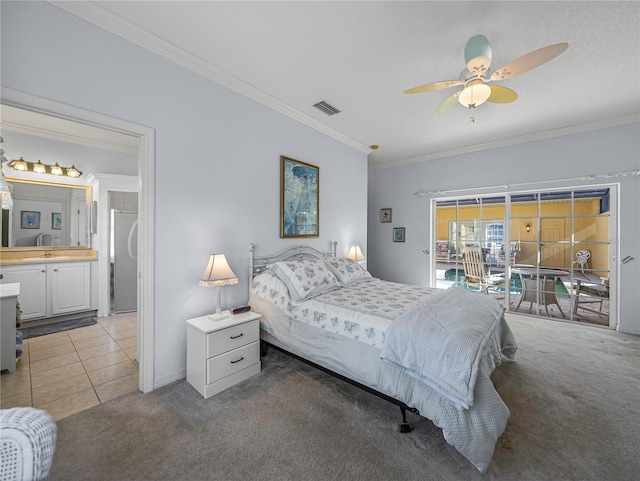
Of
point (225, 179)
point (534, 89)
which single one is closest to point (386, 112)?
point (534, 89)

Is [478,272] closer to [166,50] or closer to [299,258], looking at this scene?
[299,258]

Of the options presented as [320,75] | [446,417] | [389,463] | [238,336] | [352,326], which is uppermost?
[320,75]

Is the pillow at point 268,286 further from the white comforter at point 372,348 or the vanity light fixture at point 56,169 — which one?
the vanity light fixture at point 56,169

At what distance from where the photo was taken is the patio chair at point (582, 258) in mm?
3973

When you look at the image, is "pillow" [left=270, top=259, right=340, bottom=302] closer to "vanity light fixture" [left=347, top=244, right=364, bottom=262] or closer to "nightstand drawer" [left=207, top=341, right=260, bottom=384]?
"nightstand drawer" [left=207, top=341, right=260, bottom=384]

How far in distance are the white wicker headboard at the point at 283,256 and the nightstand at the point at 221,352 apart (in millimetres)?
684

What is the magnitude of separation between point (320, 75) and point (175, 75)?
1361 mm

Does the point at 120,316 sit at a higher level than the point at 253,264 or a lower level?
lower

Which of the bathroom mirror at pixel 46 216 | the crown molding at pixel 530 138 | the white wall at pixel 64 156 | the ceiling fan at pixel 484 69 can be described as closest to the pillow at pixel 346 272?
the ceiling fan at pixel 484 69

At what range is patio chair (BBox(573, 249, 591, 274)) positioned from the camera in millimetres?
3973

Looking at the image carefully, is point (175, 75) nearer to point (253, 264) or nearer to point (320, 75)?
point (320, 75)

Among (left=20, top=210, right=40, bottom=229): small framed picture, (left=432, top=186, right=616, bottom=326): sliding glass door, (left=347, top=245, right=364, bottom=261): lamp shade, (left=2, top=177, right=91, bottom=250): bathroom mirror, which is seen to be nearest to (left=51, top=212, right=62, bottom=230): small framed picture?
(left=2, top=177, right=91, bottom=250): bathroom mirror

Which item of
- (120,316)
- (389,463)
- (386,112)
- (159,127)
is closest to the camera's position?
(389,463)

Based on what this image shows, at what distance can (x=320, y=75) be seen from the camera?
8.89ft
